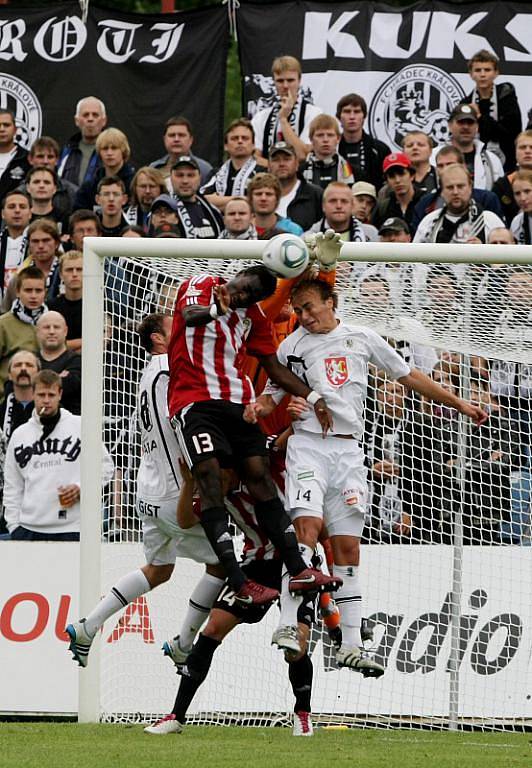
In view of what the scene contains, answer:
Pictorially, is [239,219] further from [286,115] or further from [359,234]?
[286,115]

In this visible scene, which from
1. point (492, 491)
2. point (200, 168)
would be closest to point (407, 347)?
point (492, 491)

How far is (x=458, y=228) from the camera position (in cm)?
1213

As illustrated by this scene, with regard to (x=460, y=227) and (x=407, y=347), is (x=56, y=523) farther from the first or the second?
(x=460, y=227)

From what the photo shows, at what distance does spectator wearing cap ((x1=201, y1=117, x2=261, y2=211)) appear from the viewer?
13570mm

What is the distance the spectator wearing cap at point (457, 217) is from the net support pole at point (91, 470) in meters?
3.75

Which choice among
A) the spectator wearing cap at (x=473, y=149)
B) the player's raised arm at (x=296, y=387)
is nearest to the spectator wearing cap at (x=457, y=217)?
the spectator wearing cap at (x=473, y=149)

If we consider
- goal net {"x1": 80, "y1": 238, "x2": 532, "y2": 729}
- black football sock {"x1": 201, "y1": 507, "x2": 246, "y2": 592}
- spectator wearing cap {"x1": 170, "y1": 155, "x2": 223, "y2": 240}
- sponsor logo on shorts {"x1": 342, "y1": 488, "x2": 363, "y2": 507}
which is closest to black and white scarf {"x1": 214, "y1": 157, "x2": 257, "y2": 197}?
spectator wearing cap {"x1": 170, "y1": 155, "x2": 223, "y2": 240}

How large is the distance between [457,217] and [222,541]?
499 cm

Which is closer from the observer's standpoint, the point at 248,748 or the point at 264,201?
the point at 248,748

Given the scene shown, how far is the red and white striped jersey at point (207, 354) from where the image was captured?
26.9 feet

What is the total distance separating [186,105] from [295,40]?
1.22m

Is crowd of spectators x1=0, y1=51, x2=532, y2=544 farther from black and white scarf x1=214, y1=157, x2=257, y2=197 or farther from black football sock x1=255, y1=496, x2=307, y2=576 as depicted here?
black football sock x1=255, y1=496, x2=307, y2=576

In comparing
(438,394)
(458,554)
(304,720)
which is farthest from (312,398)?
(458,554)

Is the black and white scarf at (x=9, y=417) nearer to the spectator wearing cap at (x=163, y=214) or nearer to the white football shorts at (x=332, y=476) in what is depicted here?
the spectator wearing cap at (x=163, y=214)
